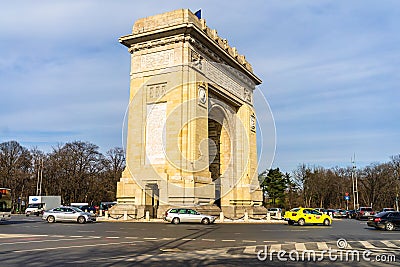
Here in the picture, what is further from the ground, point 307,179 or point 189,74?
point 189,74

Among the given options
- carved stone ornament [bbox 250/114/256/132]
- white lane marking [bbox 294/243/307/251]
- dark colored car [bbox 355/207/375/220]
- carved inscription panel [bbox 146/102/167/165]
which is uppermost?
carved stone ornament [bbox 250/114/256/132]

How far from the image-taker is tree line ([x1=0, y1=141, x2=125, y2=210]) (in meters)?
73.9

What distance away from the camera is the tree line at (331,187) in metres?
82.4

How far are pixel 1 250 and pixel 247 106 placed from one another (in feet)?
131

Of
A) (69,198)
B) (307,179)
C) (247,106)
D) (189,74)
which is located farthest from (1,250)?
(307,179)

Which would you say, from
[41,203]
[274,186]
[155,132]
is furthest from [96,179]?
[155,132]

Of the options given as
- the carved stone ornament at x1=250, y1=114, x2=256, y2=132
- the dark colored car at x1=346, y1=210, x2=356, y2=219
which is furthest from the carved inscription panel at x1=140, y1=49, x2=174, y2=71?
the dark colored car at x1=346, y1=210, x2=356, y2=219

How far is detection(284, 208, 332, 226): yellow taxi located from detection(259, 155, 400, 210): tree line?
1977 inches

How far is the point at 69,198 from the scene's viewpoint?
78062 millimetres

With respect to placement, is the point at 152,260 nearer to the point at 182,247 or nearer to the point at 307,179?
the point at 182,247

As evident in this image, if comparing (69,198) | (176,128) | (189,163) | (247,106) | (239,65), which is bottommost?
(69,198)

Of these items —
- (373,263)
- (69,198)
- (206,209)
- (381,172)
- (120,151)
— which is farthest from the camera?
(381,172)

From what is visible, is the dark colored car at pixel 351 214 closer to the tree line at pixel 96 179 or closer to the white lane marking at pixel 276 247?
the tree line at pixel 96 179

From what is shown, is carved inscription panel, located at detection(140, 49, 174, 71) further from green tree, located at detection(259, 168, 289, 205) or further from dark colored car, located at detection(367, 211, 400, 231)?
green tree, located at detection(259, 168, 289, 205)
